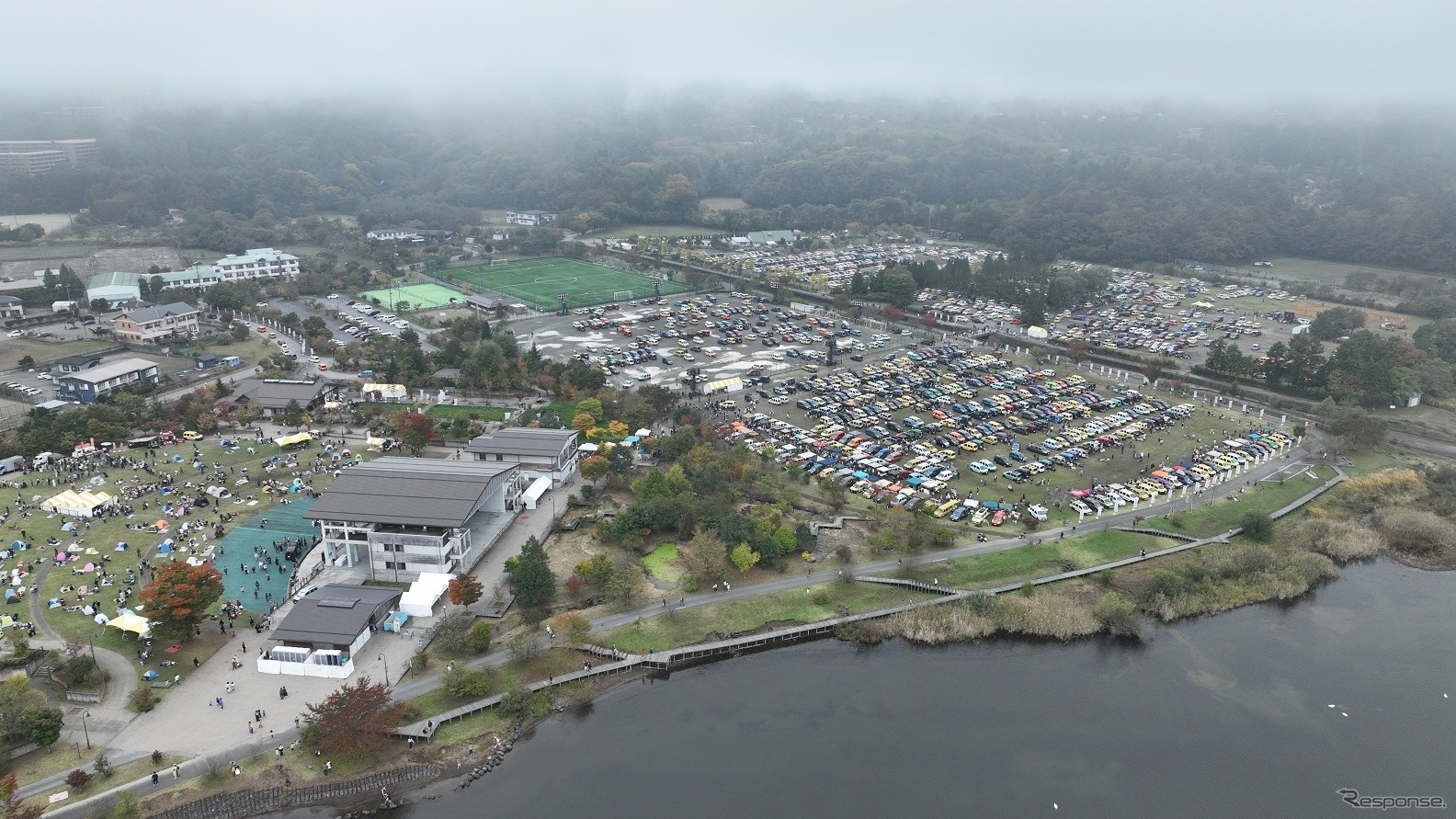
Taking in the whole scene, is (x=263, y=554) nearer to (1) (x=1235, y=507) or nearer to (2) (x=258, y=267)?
(1) (x=1235, y=507)

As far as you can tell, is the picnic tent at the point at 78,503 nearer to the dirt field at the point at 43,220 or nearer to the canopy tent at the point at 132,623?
the canopy tent at the point at 132,623

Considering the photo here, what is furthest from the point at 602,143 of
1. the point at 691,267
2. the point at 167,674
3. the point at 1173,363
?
the point at 167,674

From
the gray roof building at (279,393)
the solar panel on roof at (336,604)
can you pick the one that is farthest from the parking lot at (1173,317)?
the solar panel on roof at (336,604)

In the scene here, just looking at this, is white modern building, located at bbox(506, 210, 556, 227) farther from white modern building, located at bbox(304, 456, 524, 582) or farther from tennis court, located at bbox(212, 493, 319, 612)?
white modern building, located at bbox(304, 456, 524, 582)

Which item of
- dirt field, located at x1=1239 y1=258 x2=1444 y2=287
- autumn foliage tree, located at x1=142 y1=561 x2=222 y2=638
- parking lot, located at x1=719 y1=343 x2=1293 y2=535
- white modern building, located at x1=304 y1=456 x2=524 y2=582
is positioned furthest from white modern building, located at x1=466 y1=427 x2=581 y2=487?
dirt field, located at x1=1239 y1=258 x2=1444 y2=287

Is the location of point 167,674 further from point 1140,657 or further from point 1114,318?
point 1114,318

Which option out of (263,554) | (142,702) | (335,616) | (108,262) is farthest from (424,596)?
(108,262)
